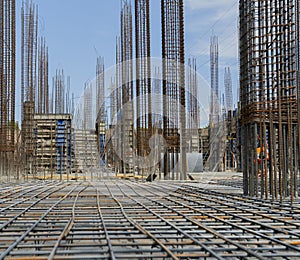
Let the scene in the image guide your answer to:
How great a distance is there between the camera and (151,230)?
4.67 meters

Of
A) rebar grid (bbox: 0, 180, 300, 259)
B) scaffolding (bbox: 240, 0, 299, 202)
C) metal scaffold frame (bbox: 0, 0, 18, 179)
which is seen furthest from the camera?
metal scaffold frame (bbox: 0, 0, 18, 179)

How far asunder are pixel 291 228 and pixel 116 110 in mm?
15183

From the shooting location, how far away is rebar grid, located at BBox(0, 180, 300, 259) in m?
3.77

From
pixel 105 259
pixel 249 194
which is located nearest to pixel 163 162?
pixel 249 194

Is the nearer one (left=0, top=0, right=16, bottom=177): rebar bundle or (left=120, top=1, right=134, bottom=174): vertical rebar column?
(left=0, top=0, right=16, bottom=177): rebar bundle

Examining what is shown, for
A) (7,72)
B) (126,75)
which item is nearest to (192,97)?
(126,75)

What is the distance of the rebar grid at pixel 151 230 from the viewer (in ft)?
12.4

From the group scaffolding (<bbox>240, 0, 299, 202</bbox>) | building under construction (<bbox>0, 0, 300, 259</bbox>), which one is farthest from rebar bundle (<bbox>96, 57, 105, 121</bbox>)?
scaffolding (<bbox>240, 0, 299, 202</bbox>)

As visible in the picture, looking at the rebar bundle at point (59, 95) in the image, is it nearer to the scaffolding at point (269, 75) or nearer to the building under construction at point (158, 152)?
the building under construction at point (158, 152)

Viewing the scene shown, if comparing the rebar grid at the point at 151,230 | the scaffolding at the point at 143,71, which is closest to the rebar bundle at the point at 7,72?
the scaffolding at the point at 143,71

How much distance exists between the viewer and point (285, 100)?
8.09 m

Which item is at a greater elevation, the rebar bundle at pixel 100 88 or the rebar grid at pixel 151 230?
the rebar bundle at pixel 100 88

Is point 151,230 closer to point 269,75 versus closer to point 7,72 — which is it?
point 269,75

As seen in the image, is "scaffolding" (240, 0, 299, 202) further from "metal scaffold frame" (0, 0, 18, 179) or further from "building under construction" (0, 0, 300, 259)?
"metal scaffold frame" (0, 0, 18, 179)
